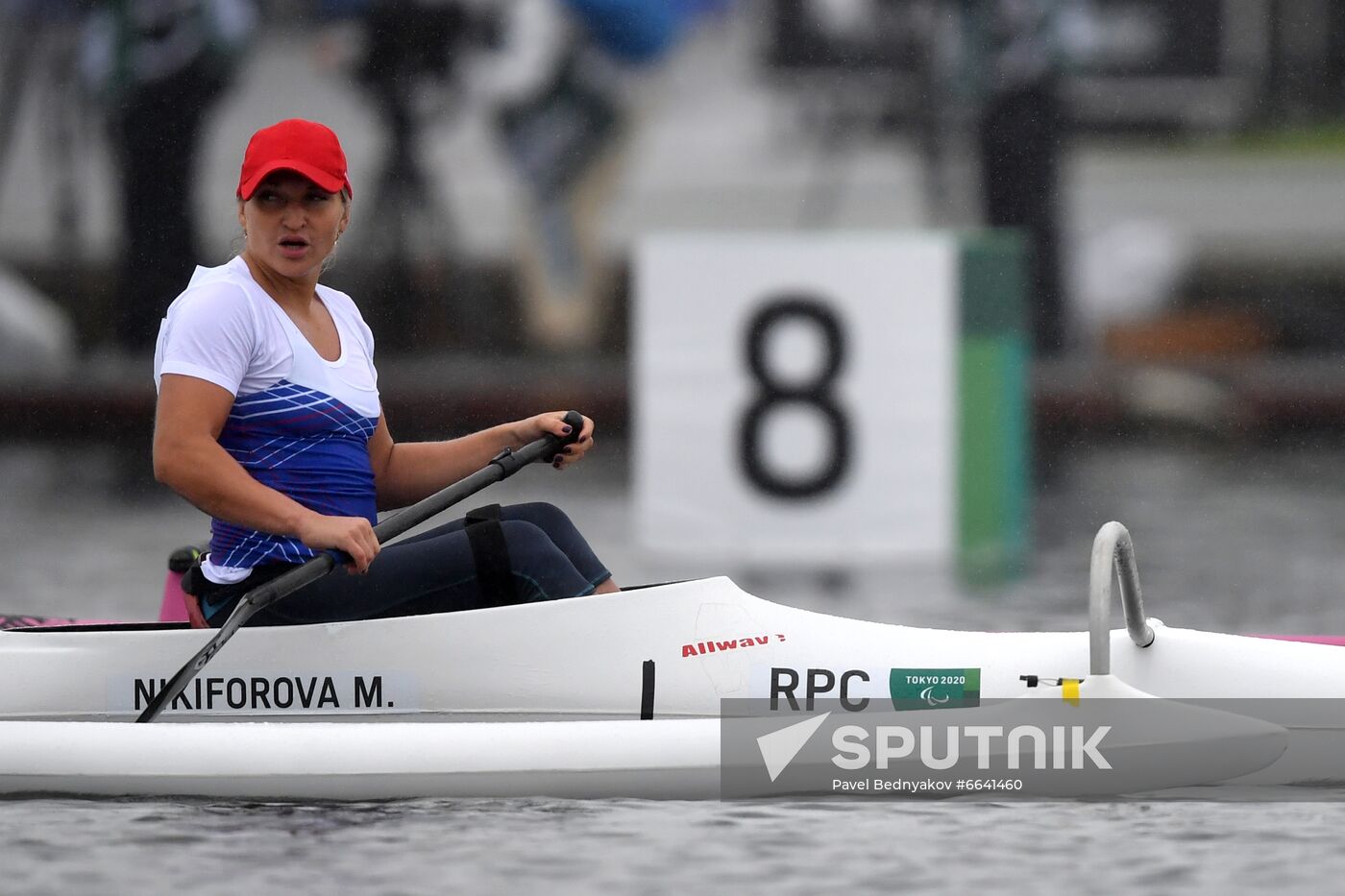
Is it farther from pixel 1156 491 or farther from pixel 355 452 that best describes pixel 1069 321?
pixel 355 452

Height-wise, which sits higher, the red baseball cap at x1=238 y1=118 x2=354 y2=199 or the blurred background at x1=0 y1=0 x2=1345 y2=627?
the blurred background at x1=0 y1=0 x2=1345 y2=627

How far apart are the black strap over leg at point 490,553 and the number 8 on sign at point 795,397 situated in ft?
10.9

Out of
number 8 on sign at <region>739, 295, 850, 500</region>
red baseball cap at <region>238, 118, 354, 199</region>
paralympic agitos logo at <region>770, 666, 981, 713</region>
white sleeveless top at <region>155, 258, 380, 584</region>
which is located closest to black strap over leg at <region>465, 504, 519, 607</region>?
white sleeveless top at <region>155, 258, 380, 584</region>

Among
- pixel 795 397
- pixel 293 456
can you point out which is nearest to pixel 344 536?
pixel 293 456

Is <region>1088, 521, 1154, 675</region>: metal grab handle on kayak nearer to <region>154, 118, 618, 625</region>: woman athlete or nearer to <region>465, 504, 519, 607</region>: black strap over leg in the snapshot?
<region>154, 118, 618, 625</region>: woman athlete

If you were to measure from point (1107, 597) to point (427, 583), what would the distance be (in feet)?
3.99

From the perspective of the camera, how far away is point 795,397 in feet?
25.0

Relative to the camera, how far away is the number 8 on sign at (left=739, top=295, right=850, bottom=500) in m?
7.57

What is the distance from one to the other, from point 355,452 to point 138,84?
11.4m

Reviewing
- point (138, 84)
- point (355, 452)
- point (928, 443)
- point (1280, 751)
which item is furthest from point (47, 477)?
point (1280, 751)

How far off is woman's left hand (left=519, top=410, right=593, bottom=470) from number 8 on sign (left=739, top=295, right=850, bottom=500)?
3.06 m

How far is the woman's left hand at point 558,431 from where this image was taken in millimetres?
4516
